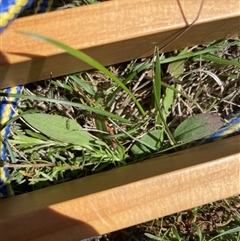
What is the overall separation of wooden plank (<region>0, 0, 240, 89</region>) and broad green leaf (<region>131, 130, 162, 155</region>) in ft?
0.45

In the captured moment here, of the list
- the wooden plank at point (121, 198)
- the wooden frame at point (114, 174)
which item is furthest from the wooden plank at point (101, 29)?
the wooden plank at point (121, 198)

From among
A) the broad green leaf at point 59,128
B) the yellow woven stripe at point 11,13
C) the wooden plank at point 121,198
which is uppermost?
the yellow woven stripe at point 11,13

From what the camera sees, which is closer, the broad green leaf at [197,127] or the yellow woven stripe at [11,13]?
the yellow woven stripe at [11,13]

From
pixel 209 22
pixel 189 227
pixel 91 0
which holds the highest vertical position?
pixel 91 0

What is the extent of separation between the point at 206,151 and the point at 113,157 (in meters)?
0.12

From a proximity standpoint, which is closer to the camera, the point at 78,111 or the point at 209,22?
the point at 209,22

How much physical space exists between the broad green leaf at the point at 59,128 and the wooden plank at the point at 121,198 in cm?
8

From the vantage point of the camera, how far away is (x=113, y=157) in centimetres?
60

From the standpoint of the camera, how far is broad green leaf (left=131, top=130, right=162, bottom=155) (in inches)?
24.1

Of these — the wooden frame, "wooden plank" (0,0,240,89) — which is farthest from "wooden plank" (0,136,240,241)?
"wooden plank" (0,0,240,89)

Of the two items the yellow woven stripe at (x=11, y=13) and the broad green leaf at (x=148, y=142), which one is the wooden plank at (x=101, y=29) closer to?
the yellow woven stripe at (x=11, y=13)

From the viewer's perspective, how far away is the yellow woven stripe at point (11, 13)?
43 cm

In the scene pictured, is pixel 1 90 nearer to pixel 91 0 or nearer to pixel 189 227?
pixel 91 0

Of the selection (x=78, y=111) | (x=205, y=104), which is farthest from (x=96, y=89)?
(x=205, y=104)
